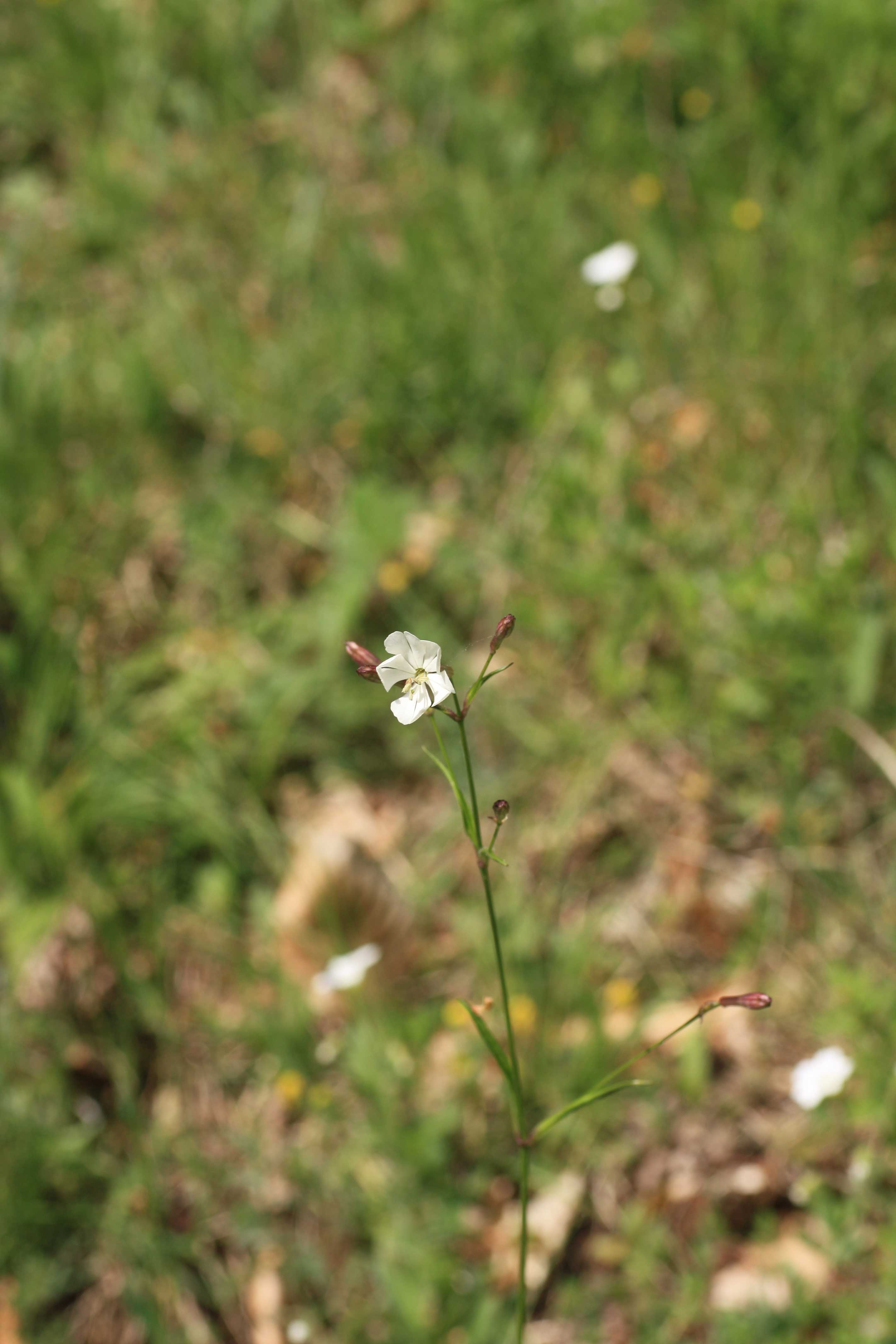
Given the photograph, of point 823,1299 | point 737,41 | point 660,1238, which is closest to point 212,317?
point 737,41

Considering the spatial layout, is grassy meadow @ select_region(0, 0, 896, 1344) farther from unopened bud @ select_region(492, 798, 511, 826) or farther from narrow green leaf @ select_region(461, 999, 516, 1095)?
unopened bud @ select_region(492, 798, 511, 826)

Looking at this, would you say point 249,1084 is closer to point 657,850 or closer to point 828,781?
point 657,850

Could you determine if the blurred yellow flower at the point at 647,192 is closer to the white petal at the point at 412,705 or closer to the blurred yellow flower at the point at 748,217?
the blurred yellow flower at the point at 748,217

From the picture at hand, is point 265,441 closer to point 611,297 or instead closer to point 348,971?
point 611,297

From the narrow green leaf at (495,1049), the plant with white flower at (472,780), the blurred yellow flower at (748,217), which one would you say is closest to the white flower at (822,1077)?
the plant with white flower at (472,780)

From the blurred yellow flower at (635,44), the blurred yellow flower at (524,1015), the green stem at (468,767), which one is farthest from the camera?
the blurred yellow flower at (635,44)

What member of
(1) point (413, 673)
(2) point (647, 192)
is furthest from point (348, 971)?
(2) point (647, 192)
